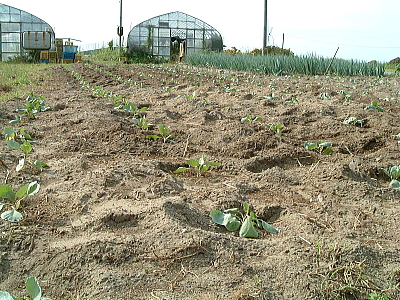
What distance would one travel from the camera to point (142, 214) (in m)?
2.02

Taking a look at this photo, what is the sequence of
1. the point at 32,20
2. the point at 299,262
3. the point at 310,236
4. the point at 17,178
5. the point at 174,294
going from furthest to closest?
the point at 32,20 → the point at 17,178 → the point at 310,236 → the point at 299,262 → the point at 174,294

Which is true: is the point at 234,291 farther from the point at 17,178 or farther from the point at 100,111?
the point at 100,111

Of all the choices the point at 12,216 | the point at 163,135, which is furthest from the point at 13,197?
the point at 163,135

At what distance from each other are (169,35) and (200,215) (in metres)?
23.8

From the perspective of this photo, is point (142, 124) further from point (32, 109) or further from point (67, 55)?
point (67, 55)

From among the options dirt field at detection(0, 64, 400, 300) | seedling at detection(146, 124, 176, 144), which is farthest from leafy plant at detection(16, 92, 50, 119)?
seedling at detection(146, 124, 176, 144)

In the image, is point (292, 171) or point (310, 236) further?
point (292, 171)

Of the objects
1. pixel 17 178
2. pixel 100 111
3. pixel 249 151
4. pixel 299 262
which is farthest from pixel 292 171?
pixel 100 111

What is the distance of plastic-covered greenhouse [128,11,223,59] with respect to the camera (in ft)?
79.9

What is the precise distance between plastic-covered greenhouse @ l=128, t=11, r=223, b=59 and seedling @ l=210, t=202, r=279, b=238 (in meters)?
23.3

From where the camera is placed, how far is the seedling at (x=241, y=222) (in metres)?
1.89

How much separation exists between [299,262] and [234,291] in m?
0.32

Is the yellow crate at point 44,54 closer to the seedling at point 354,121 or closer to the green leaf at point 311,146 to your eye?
the seedling at point 354,121

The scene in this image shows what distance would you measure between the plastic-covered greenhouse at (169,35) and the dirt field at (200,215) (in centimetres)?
2132
